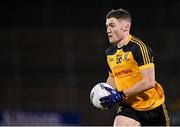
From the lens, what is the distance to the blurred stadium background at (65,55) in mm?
10852

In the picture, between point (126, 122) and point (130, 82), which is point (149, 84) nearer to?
point (130, 82)

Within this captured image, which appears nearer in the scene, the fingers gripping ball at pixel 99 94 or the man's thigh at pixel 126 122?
the fingers gripping ball at pixel 99 94

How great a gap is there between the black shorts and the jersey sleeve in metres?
0.46

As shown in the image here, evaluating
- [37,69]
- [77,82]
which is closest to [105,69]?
[77,82]

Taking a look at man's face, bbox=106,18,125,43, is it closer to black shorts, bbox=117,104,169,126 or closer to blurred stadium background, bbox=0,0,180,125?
black shorts, bbox=117,104,169,126

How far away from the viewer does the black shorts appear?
17.7 feet

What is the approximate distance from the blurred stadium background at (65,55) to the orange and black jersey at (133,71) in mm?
4696

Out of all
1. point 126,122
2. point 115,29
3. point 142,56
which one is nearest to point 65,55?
point 115,29

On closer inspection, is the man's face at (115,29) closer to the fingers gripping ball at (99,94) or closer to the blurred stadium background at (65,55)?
the fingers gripping ball at (99,94)

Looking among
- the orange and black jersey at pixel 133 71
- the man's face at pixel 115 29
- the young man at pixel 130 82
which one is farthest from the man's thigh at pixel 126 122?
the man's face at pixel 115 29

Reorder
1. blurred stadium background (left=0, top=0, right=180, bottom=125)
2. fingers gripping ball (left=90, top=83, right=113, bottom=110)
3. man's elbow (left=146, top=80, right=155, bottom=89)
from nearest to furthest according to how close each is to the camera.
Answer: man's elbow (left=146, top=80, right=155, bottom=89)
fingers gripping ball (left=90, top=83, right=113, bottom=110)
blurred stadium background (left=0, top=0, right=180, bottom=125)

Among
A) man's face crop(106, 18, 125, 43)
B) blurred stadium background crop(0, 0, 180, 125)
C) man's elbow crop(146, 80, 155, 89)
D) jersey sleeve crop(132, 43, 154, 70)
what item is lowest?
blurred stadium background crop(0, 0, 180, 125)

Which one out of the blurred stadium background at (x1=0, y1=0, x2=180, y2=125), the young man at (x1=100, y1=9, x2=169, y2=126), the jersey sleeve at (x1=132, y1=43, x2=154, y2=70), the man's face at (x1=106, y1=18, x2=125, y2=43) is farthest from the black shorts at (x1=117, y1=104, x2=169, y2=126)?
the blurred stadium background at (x1=0, y1=0, x2=180, y2=125)

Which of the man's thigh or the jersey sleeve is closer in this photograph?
the jersey sleeve
